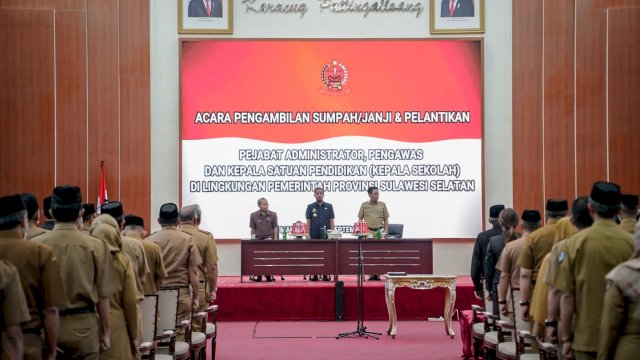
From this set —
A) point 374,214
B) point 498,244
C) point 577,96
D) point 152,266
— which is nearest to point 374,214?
point 374,214

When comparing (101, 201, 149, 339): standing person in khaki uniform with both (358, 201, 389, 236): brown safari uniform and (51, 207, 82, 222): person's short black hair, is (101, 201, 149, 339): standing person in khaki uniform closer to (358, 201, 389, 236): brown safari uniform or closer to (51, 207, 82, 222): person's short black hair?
(51, 207, 82, 222): person's short black hair

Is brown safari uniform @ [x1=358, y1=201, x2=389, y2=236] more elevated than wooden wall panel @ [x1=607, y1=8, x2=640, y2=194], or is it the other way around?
wooden wall panel @ [x1=607, y1=8, x2=640, y2=194]

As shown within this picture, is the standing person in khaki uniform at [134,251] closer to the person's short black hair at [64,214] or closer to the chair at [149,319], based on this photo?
the chair at [149,319]

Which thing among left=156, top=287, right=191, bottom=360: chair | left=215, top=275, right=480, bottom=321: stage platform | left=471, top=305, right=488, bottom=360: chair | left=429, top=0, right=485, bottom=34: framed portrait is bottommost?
left=215, top=275, right=480, bottom=321: stage platform

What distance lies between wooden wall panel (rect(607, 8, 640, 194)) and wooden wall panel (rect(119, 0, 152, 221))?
264 inches

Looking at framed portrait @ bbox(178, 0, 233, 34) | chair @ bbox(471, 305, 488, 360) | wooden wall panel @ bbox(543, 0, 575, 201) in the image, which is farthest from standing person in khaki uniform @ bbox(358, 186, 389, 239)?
chair @ bbox(471, 305, 488, 360)

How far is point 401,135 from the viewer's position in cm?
1330

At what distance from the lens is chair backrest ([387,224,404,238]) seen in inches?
481

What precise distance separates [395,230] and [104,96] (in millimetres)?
4641

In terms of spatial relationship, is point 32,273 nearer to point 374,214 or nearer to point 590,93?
point 374,214

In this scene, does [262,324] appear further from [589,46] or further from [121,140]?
[589,46]

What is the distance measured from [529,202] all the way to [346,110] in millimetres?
3008

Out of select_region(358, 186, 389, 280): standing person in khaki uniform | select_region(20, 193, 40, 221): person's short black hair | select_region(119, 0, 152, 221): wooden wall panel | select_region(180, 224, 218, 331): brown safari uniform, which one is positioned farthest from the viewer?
select_region(119, 0, 152, 221): wooden wall panel

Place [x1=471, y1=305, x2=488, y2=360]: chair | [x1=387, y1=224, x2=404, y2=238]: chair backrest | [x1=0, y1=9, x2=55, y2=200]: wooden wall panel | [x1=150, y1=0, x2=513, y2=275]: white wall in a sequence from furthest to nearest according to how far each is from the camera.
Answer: [x1=150, y1=0, x2=513, y2=275]: white wall, [x1=0, y1=9, x2=55, y2=200]: wooden wall panel, [x1=387, y1=224, x2=404, y2=238]: chair backrest, [x1=471, y1=305, x2=488, y2=360]: chair
